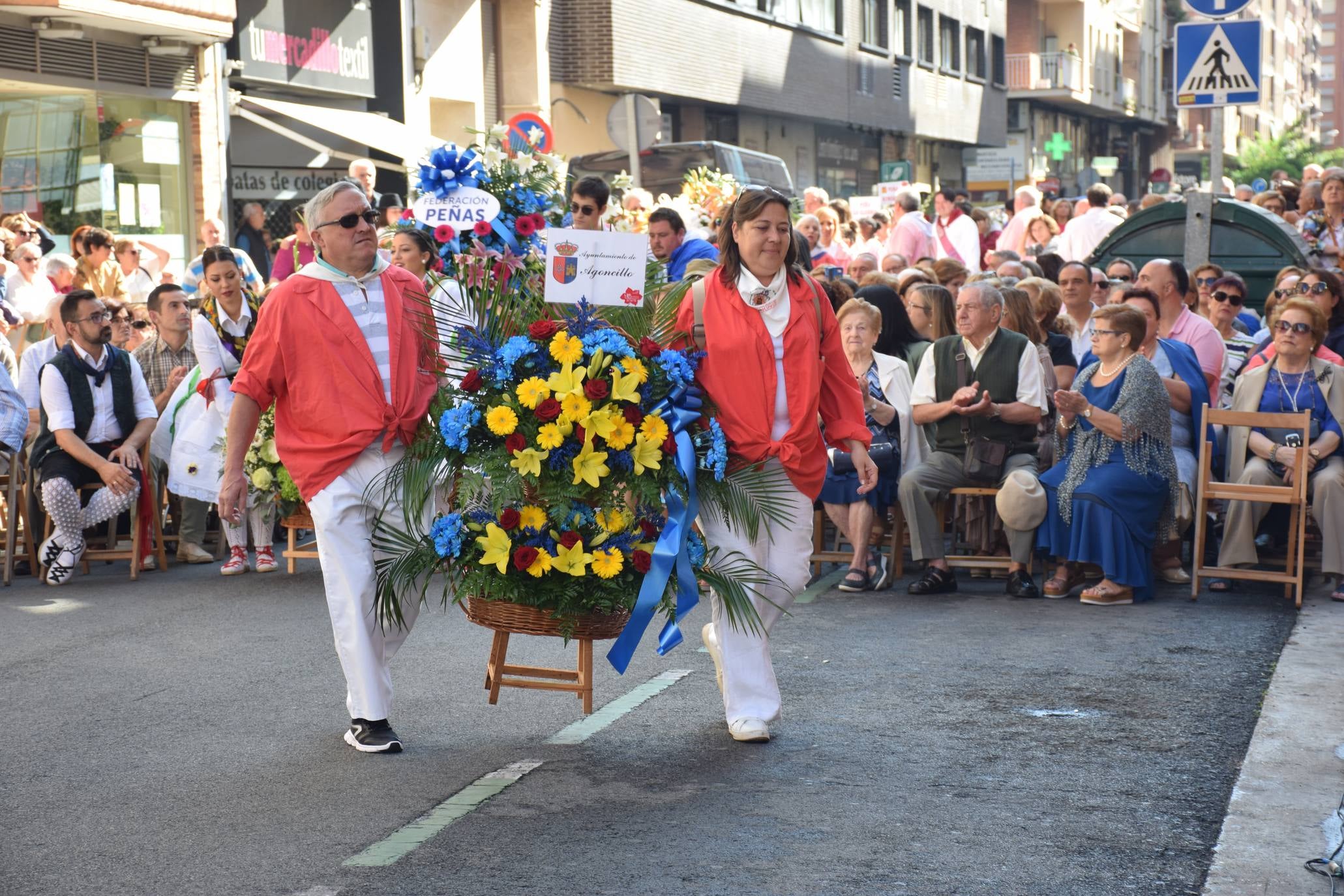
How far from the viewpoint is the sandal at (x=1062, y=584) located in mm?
9203

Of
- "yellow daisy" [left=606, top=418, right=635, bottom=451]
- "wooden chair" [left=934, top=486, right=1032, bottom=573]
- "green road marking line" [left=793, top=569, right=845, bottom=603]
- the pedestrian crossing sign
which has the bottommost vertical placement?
"green road marking line" [left=793, top=569, right=845, bottom=603]

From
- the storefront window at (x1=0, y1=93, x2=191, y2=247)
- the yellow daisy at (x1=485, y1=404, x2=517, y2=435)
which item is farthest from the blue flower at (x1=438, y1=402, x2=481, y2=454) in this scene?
the storefront window at (x1=0, y1=93, x2=191, y2=247)

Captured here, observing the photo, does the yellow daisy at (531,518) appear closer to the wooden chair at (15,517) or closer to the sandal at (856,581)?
the sandal at (856,581)

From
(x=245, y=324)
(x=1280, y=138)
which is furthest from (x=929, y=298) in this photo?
(x=1280, y=138)

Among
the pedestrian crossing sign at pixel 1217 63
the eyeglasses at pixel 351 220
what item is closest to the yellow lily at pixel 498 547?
the eyeglasses at pixel 351 220

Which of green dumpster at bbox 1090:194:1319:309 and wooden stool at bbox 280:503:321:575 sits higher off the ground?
green dumpster at bbox 1090:194:1319:309

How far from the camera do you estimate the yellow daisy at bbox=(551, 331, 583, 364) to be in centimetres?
579

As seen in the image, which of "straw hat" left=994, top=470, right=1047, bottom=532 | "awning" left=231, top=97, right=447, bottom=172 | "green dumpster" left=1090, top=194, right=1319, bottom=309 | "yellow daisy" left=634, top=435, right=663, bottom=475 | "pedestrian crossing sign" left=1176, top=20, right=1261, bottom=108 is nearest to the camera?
"yellow daisy" left=634, top=435, right=663, bottom=475

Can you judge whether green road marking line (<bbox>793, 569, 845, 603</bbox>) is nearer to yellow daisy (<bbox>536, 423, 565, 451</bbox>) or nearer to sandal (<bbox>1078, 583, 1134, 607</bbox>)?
sandal (<bbox>1078, 583, 1134, 607</bbox>)

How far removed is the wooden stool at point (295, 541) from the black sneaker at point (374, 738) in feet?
11.5

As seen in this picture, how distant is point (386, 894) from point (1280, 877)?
7.89 ft

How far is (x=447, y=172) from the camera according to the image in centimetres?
724

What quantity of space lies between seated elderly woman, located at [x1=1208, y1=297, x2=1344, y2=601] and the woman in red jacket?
3.73m

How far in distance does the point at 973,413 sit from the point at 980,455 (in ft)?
0.89
